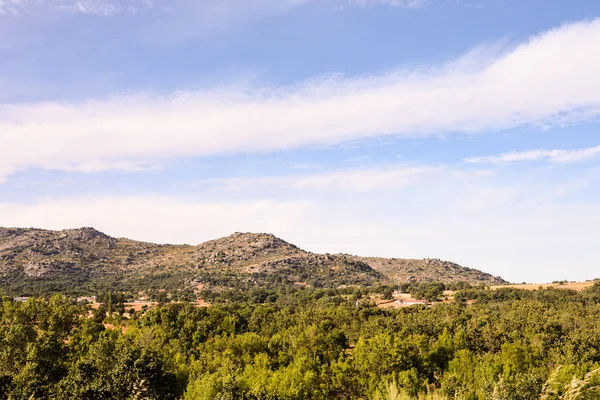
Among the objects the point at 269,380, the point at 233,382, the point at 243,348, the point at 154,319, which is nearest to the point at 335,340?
the point at 243,348

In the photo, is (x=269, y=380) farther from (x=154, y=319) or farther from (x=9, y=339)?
(x=154, y=319)

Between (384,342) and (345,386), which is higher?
(384,342)

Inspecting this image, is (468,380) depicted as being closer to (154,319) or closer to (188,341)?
(188,341)

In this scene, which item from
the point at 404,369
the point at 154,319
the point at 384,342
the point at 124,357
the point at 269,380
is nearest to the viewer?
the point at 124,357

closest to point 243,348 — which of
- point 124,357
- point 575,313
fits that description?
point 124,357

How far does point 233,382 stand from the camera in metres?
37.8

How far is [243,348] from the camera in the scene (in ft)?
229

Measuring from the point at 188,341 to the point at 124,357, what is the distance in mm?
44305

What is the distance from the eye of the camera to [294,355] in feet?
229

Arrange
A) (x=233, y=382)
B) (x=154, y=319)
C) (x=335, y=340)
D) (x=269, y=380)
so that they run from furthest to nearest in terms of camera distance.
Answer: (x=154, y=319) → (x=335, y=340) → (x=269, y=380) → (x=233, y=382)

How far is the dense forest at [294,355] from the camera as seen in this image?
38.8 meters

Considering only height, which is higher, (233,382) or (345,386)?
(233,382)

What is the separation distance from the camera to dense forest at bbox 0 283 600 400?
1529 inches

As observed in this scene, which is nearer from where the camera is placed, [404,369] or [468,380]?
[468,380]
